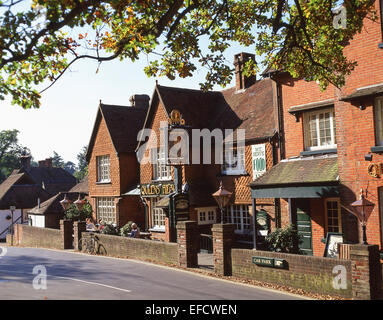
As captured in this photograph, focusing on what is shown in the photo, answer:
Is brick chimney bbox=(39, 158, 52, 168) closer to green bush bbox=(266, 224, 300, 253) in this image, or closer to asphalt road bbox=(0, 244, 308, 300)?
asphalt road bbox=(0, 244, 308, 300)

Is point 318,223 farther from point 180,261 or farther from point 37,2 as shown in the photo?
point 37,2

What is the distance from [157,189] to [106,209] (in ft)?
23.6

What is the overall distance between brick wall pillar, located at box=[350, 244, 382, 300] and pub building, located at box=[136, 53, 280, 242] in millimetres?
8587

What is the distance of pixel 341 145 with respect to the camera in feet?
51.4

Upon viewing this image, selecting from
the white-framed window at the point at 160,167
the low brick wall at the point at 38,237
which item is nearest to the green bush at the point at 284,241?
the white-framed window at the point at 160,167

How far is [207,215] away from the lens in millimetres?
24734

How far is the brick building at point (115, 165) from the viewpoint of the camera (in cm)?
→ 2977

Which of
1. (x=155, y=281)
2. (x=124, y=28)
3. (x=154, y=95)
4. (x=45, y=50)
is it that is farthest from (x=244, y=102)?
(x=45, y=50)

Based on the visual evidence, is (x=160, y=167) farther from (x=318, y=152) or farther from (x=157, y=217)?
(x=318, y=152)

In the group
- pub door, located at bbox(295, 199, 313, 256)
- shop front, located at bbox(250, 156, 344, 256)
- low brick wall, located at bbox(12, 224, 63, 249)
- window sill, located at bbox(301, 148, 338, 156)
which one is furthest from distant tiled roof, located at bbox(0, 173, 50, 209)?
window sill, located at bbox(301, 148, 338, 156)

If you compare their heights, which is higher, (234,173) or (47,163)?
(47,163)

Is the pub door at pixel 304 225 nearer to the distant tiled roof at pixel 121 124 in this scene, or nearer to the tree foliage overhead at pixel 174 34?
the tree foliage overhead at pixel 174 34

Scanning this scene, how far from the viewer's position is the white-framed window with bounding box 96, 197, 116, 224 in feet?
102

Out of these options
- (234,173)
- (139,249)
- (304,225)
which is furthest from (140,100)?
(304,225)
